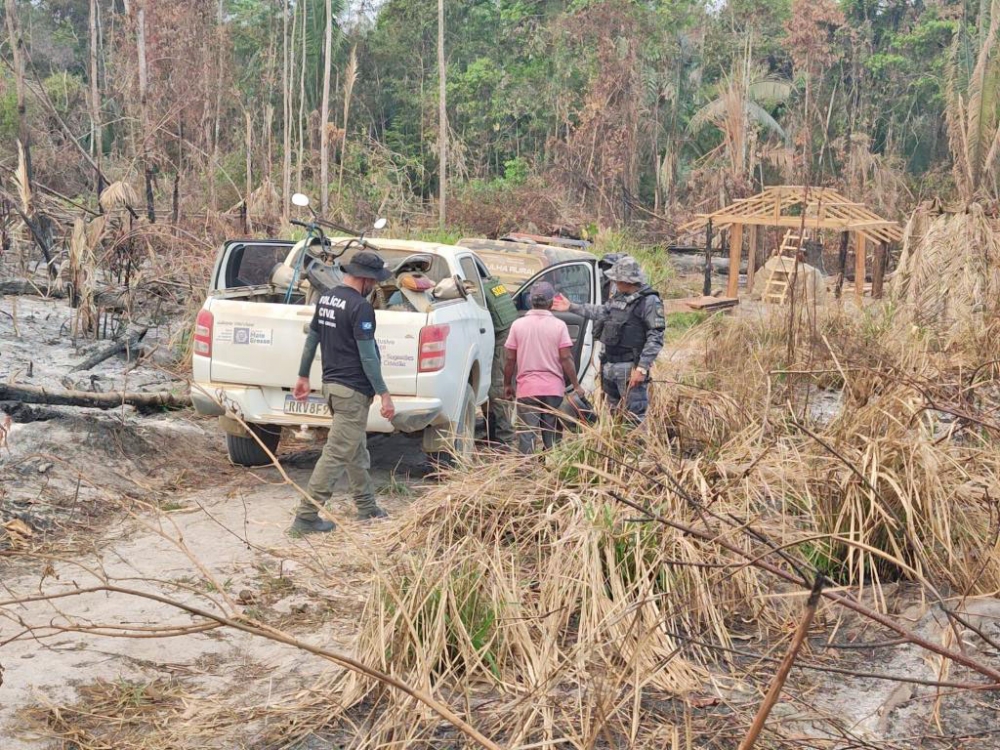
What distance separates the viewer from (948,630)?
4602 mm

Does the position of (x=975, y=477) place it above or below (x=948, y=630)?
above

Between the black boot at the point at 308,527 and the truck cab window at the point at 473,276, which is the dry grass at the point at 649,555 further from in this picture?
the truck cab window at the point at 473,276

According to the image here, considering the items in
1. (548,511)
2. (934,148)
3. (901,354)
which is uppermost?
(934,148)

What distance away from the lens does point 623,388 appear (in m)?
8.09

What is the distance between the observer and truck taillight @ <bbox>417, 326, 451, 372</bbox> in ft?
25.6

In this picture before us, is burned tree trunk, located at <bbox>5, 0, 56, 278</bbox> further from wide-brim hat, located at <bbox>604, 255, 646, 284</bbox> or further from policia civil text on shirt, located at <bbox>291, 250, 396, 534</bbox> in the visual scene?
wide-brim hat, located at <bbox>604, 255, 646, 284</bbox>

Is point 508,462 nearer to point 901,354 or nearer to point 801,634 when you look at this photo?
point 901,354

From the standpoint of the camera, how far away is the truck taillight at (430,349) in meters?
7.80

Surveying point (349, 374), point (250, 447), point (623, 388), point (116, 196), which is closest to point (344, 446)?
point (349, 374)

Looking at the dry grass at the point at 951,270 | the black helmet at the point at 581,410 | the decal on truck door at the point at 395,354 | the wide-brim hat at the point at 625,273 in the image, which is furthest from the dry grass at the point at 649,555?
the dry grass at the point at 951,270

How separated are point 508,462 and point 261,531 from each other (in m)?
1.95

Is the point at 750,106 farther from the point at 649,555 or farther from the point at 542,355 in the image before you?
the point at 649,555

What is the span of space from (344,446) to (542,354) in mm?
1701

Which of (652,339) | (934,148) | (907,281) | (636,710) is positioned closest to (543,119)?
(934,148)
